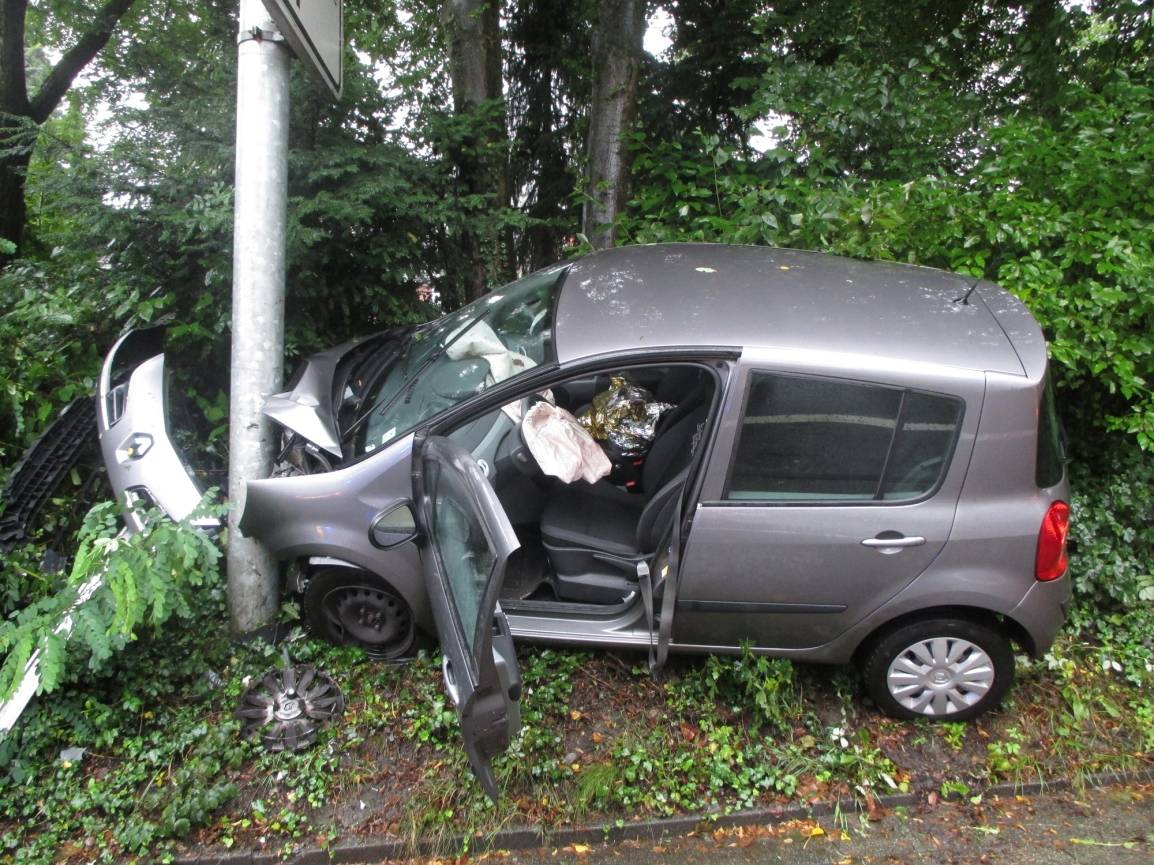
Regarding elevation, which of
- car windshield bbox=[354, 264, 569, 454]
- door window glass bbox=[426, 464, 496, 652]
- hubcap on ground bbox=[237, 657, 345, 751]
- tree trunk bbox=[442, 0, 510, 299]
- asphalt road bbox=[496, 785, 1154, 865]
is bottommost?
asphalt road bbox=[496, 785, 1154, 865]

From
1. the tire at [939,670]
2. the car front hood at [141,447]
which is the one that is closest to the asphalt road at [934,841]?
the tire at [939,670]

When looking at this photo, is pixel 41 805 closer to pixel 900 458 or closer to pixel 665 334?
pixel 665 334

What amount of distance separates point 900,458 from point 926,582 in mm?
489

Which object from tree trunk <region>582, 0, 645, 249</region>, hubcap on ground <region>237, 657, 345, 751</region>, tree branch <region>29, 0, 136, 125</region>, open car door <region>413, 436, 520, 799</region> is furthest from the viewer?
tree branch <region>29, 0, 136, 125</region>

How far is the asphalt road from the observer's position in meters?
2.75

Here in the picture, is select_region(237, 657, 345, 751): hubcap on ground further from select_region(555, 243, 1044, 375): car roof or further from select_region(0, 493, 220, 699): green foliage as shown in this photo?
select_region(555, 243, 1044, 375): car roof

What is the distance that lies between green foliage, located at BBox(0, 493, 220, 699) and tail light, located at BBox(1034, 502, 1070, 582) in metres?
3.16

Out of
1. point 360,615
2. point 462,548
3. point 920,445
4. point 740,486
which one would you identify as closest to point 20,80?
point 360,615

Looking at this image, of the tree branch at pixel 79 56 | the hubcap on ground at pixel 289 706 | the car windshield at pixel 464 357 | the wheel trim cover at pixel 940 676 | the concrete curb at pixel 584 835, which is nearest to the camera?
the concrete curb at pixel 584 835

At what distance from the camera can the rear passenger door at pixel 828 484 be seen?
2875 millimetres

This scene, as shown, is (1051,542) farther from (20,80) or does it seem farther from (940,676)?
(20,80)

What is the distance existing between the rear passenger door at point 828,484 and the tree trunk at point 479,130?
11.1ft

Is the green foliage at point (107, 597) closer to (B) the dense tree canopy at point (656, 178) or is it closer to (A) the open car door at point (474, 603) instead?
(A) the open car door at point (474, 603)

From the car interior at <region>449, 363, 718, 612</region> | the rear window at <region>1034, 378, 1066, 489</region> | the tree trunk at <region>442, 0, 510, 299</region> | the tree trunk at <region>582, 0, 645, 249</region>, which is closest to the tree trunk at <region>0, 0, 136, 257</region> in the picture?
the tree trunk at <region>442, 0, 510, 299</region>
